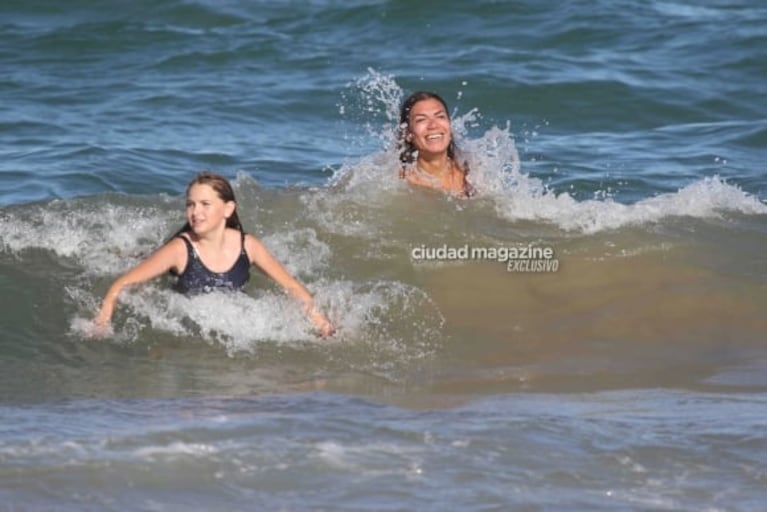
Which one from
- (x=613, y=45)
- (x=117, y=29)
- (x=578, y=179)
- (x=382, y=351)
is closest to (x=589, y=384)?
(x=382, y=351)

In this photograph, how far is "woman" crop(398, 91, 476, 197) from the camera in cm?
901

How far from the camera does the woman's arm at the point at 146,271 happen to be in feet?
23.2

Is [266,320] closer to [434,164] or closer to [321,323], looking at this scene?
[321,323]

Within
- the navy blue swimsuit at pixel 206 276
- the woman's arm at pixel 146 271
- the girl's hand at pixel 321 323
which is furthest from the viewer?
the navy blue swimsuit at pixel 206 276

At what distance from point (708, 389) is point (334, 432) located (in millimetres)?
1923

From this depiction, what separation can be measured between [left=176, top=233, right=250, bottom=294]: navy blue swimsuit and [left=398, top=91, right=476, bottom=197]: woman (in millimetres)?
1858

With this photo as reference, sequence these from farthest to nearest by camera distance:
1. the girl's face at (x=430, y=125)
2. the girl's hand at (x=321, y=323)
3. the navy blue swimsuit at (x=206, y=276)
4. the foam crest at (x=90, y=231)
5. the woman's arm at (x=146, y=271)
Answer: the girl's face at (x=430, y=125)
the foam crest at (x=90, y=231)
the navy blue swimsuit at (x=206, y=276)
the girl's hand at (x=321, y=323)
the woman's arm at (x=146, y=271)

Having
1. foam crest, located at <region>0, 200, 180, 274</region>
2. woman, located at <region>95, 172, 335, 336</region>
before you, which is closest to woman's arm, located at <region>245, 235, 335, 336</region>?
woman, located at <region>95, 172, 335, 336</region>

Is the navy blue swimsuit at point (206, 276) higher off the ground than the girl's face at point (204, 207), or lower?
lower

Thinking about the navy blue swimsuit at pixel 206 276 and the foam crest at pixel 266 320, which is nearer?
the foam crest at pixel 266 320

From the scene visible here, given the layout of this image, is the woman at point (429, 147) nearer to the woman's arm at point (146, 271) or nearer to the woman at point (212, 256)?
the woman at point (212, 256)

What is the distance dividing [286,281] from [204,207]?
1.81 ft

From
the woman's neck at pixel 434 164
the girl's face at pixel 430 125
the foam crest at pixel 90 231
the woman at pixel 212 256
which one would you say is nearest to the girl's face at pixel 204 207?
the woman at pixel 212 256

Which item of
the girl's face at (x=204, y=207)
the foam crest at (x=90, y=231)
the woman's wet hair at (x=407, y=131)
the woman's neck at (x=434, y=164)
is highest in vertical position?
the woman's wet hair at (x=407, y=131)
